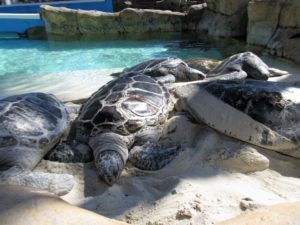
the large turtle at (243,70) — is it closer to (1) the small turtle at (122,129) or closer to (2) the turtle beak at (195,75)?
(2) the turtle beak at (195,75)

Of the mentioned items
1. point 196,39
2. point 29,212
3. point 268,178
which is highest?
point 29,212

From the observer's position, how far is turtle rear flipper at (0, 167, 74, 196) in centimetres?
240


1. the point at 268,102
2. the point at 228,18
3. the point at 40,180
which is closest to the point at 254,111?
the point at 268,102

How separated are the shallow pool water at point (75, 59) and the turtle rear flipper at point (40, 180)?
2349 millimetres

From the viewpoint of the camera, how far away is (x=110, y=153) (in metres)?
2.67

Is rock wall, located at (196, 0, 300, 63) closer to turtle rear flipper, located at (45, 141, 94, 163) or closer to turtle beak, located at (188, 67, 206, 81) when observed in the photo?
turtle beak, located at (188, 67, 206, 81)

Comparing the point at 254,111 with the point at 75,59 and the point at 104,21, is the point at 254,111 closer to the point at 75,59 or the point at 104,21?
the point at 75,59

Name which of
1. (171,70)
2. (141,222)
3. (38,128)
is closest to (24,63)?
(171,70)

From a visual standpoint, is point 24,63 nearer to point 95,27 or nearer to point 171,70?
point 95,27

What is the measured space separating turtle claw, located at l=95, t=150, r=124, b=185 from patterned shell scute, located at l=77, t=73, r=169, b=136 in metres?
0.32

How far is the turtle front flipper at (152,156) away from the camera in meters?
2.70

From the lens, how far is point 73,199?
7.87 feet

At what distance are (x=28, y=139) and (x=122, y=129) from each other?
0.72 metres

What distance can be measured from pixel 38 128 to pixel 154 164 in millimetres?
941
